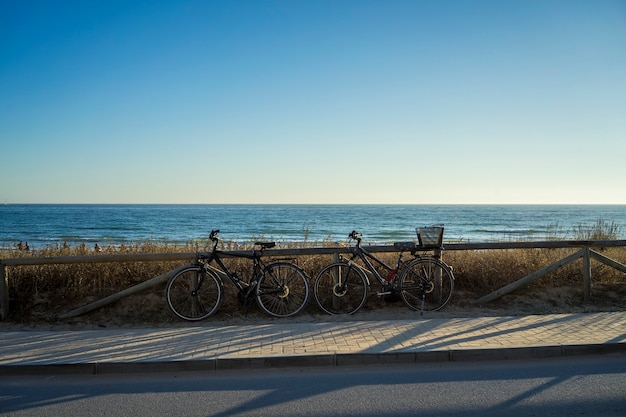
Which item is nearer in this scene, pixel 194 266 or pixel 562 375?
pixel 562 375

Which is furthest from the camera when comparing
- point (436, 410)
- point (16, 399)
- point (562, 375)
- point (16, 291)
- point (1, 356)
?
point (16, 291)

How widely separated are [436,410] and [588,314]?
4815mm

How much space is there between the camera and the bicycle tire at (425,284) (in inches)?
333

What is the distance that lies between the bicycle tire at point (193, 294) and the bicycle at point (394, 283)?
173cm

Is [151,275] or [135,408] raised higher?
[151,275]

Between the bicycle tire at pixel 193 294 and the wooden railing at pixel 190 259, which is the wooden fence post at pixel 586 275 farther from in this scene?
the bicycle tire at pixel 193 294

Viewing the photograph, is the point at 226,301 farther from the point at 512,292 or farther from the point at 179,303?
the point at 512,292

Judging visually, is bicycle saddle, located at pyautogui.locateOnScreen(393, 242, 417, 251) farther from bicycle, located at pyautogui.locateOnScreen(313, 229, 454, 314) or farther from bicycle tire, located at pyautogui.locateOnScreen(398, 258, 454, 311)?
bicycle tire, located at pyautogui.locateOnScreen(398, 258, 454, 311)

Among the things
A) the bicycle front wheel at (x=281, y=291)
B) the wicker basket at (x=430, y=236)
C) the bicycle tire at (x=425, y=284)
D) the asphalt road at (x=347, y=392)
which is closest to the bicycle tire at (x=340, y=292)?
the bicycle front wheel at (x=281, y=291)

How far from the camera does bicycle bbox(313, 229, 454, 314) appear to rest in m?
8.34

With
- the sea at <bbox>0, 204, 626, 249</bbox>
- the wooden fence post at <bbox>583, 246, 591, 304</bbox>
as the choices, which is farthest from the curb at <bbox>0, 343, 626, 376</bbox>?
the sea at <bbox>0, 204, 626, 249</bbox>

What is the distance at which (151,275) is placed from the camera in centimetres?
922

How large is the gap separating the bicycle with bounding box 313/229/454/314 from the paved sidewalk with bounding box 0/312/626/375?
1037 mm

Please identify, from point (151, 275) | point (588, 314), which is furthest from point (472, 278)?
point (151, 275)
